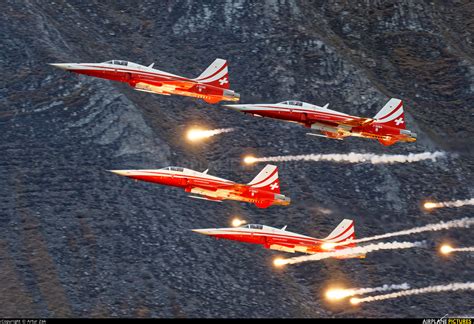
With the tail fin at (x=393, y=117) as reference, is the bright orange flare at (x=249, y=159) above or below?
above

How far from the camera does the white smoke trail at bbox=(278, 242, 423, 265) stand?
126 metres

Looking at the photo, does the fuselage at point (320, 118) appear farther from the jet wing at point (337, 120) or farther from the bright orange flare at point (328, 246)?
the bright orange flare at point (328, 246)

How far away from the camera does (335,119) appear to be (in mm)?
127625

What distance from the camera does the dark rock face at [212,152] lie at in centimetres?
12500

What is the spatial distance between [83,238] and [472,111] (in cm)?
5224

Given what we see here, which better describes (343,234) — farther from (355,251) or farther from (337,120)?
(337,120)

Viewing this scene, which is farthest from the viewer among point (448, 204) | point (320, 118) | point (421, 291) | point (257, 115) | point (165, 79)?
point (448, 204)

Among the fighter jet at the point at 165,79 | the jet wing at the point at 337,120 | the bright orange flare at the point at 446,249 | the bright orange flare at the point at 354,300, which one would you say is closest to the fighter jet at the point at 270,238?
the bright orange flare at the point at 354,300

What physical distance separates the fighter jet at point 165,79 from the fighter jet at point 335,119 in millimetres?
2395

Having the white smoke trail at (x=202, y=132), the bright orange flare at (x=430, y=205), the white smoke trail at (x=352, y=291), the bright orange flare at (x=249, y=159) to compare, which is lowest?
the white smoke trail at (x=352, y=291)

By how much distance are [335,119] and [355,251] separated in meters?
11.7

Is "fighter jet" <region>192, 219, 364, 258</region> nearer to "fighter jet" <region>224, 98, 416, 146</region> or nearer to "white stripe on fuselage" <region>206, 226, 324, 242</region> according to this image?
"white stripe on fuselage" <region>206, 226, 324, 242</region>

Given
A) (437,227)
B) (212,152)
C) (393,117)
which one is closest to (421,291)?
(437,227)

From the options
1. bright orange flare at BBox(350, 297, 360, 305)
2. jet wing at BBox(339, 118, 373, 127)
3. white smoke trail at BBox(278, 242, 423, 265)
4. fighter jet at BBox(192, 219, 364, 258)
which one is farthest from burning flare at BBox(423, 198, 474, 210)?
fighter jet at BBox(192, 219, 364, 258)
